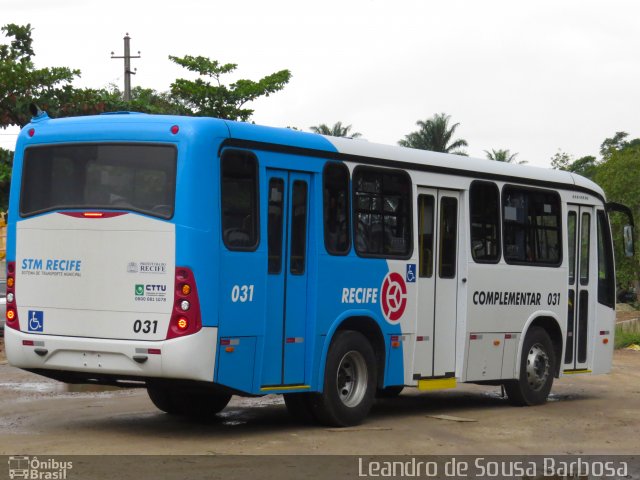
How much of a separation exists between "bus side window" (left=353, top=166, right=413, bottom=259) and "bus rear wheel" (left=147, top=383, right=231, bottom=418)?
2279 mm

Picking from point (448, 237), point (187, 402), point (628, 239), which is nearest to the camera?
point (187, 402)

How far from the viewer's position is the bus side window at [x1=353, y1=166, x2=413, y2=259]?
1322cm

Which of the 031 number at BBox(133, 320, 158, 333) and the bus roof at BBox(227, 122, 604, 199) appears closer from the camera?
the 031 number at BBox(133, 320, 158, 333)

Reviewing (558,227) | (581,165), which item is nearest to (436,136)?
(581,165)

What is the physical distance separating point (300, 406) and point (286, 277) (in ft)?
4.96

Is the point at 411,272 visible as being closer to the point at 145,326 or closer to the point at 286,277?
the point at 286,277

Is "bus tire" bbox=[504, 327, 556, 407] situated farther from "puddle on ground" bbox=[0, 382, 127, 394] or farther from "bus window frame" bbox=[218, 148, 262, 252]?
"puddle on ground" bbox=[0, 382, 127, 394]

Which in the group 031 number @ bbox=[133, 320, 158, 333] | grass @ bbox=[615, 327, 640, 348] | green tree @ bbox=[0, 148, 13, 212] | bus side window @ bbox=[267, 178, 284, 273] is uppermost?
green tree @ bbox=[0, 148, 13, 212]

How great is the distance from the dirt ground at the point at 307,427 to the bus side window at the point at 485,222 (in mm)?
1876

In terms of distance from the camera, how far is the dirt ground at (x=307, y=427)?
1120cm

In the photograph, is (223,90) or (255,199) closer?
(255,199)

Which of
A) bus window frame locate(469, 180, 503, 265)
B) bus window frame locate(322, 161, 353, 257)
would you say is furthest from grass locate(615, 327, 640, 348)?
bus window frame locate(322, 161, 353, 257)

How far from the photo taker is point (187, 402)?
1369 cm

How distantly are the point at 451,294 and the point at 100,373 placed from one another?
15.4ft
